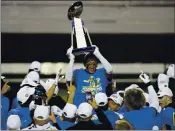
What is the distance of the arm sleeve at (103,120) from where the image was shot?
442 cm

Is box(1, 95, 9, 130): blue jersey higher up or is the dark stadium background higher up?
the dark stadium background

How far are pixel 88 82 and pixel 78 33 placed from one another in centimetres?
43

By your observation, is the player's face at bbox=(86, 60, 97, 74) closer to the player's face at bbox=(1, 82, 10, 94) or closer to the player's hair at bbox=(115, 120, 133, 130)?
the player's hair at bbox=(115, 120, 133, 130)

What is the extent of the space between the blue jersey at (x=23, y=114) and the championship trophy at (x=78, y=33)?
2.15ft

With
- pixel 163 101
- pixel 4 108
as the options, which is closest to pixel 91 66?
pixel 163 101

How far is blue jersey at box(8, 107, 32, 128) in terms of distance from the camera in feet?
14.5

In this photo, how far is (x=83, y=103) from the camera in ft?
14.4

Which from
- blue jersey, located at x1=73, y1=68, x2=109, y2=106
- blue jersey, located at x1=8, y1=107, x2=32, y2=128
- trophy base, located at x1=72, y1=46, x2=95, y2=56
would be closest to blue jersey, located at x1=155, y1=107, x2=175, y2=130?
blue jersey, located at x1=73, y1=68, x2=109, y2=106

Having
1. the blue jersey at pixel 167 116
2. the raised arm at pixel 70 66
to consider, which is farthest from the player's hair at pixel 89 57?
the blue jersey at pixel 167 116

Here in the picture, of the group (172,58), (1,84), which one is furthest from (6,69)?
(172,58)

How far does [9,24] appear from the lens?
4.40 m

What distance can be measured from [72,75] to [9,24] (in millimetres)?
695

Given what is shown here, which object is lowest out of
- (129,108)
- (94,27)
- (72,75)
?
(129,108)

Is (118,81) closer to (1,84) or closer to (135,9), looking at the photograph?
(135,9)
